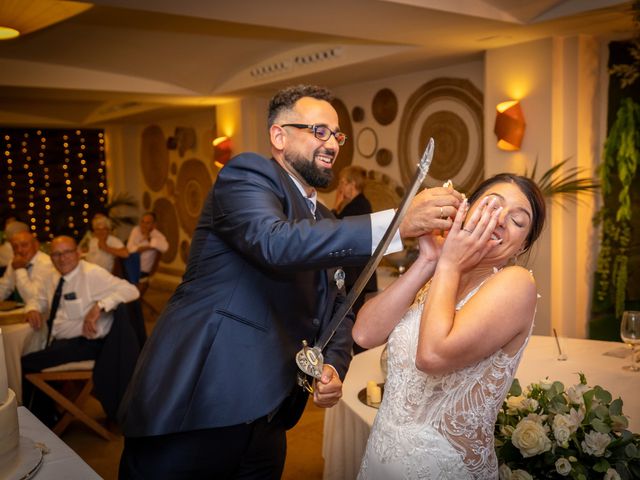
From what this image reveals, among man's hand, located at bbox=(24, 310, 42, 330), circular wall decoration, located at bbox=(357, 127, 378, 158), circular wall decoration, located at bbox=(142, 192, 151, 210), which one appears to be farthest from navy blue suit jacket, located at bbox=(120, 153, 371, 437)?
circular wall decoration, located at bbox=(142, 192, 151, 210)

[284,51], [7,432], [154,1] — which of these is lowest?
[7,432]

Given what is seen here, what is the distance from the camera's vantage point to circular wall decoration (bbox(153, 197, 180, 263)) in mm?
10836

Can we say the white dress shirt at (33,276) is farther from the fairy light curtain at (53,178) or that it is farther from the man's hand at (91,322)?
the fairy light curtain at (53,178)

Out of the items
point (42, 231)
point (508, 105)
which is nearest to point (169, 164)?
point (42, 231)

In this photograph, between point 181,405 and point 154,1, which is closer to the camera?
point 181,405

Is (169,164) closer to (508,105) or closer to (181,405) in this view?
(508,105)

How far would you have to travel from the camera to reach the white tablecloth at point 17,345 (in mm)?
3838

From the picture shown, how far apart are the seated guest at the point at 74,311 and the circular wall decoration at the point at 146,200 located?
7.68 meters

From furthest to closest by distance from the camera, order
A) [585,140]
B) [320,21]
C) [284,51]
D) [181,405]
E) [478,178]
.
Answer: [284,51]
[478,178]
[585,140]
[320,21]
[181,405]

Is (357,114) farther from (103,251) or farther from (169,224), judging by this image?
(169,224)

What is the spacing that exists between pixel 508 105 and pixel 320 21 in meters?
1.71

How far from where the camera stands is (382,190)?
6.88 metres

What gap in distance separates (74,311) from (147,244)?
381 cm

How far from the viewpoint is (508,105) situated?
4.99m
